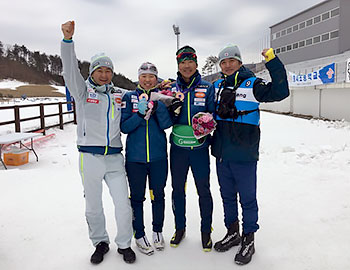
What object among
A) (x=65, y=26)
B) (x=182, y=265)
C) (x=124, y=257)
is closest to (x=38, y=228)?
(x=124, y=257)

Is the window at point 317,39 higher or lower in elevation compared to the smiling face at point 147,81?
higher

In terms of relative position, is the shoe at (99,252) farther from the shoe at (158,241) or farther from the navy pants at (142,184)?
the shoe at (158,241)

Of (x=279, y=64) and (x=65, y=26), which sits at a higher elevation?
(x=65, y=26)

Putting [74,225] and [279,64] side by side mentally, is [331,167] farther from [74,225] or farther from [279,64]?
[74,225]

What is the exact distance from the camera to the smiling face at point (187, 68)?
2.82 metres

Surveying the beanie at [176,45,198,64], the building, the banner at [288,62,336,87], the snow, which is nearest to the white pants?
the snow

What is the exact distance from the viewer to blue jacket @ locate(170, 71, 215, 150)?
111 inches

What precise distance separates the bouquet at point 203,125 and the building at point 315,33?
91.4ft

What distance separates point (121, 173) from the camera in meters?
2.82

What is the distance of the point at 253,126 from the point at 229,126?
0.24m

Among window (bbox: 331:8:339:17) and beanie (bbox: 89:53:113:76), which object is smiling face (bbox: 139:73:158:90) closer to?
beanie (bbox: 89:53:113:76)

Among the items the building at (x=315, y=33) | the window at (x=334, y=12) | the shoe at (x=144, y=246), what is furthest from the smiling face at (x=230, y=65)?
the window at (x=334, y=12)

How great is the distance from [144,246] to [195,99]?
5.40 feet

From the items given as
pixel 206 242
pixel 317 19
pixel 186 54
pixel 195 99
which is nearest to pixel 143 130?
pixel 195 99
